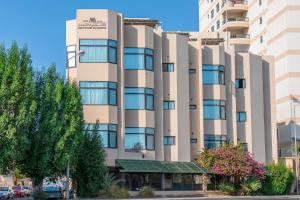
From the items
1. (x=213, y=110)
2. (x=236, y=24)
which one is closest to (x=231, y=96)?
(x=213, y=110)

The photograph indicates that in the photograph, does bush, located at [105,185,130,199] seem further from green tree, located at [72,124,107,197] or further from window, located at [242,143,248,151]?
window, located at [242,143,248,151]

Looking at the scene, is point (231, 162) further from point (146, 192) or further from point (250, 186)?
point (146, 192)

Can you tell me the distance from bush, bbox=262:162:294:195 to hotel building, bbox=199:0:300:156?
10075 millimetres

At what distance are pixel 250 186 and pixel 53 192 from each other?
1811 centimetres

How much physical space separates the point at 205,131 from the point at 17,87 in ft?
75.3

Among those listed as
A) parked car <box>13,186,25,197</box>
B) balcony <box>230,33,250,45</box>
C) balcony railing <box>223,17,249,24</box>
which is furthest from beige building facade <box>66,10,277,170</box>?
balcony railing <box>223,17,249,24</box>

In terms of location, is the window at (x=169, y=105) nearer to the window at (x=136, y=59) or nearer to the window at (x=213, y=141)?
the window at (x=136, y=59)

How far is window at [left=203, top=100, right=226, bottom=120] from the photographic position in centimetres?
5831

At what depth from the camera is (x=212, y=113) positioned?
58.3 meters

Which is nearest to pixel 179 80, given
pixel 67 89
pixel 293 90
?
pixel 67 89

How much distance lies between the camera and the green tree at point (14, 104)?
3856 cm

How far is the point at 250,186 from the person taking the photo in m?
55.2

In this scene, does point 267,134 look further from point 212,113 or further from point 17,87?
point 17,87

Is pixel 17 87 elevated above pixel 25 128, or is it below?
above
